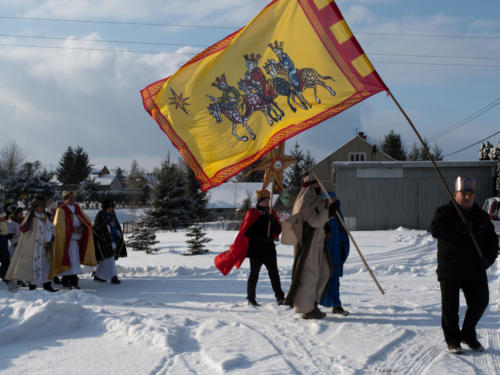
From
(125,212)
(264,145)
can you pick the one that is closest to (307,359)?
(264,145)

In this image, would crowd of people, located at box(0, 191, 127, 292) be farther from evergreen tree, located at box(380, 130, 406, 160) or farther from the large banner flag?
evergreen tree, located at box(380, 130, 406, 160)

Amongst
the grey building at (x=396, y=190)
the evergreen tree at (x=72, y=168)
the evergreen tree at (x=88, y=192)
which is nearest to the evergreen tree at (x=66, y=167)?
A: the evergreen tree at (x=72, y=168)

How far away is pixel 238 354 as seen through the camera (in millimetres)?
4758

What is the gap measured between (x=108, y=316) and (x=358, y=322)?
3.14 m

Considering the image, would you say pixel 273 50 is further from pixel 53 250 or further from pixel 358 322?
pixel 53 250

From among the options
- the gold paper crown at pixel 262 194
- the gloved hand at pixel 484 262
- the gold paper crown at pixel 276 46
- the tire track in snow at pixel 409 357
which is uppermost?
the gold paper crown at pixel 276 46

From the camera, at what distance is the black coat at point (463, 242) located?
489 cm

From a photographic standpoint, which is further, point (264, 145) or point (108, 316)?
point (264, 145)

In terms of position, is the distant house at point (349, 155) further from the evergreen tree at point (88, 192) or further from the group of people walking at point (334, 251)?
the group of people walking at point (334, 251)

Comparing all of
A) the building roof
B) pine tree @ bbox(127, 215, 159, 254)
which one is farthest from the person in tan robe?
the building roof

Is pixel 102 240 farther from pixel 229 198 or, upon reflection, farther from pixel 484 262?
pixel 229 198

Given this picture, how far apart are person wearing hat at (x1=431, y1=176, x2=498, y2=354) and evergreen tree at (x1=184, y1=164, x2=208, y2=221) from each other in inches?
1287

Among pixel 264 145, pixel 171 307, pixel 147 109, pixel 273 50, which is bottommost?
pixel 171 307

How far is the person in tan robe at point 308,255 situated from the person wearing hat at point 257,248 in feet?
3.49
